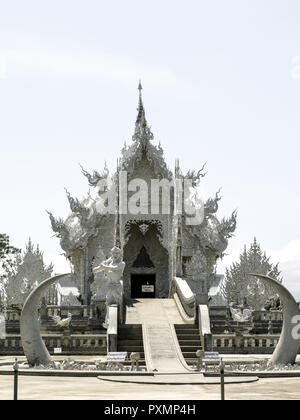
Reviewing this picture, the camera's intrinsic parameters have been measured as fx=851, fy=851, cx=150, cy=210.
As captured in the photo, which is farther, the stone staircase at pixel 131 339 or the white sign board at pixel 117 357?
the stone staircase at pixel 131 339

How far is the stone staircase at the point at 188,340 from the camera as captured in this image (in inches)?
859

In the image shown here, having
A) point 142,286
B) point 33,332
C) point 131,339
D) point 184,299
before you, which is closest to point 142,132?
point 142,286

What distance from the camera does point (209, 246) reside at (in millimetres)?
39375

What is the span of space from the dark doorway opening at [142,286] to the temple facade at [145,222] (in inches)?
153

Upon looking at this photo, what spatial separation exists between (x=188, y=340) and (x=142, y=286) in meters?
23.1

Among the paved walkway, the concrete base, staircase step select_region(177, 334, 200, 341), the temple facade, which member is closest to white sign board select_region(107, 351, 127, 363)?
the paved walkway

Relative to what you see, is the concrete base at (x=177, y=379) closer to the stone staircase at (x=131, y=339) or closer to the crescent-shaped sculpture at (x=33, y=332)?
the crescent-shaped sculpture at (x=33, y=332)

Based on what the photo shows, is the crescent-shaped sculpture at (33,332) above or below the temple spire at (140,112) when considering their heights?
below

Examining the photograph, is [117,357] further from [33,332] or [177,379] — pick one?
[177,379]

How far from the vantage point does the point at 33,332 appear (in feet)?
63.5

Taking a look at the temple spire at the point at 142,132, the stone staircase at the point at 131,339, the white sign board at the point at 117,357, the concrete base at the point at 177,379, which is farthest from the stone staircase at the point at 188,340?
the temple spire at the point at 142,132

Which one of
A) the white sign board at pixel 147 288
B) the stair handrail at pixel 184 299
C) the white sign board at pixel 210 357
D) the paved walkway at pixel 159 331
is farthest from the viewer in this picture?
the white sign board at pixel 147 288

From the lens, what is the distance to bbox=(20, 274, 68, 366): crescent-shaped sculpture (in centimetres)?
1920

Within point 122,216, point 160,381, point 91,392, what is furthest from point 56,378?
point 122,216
